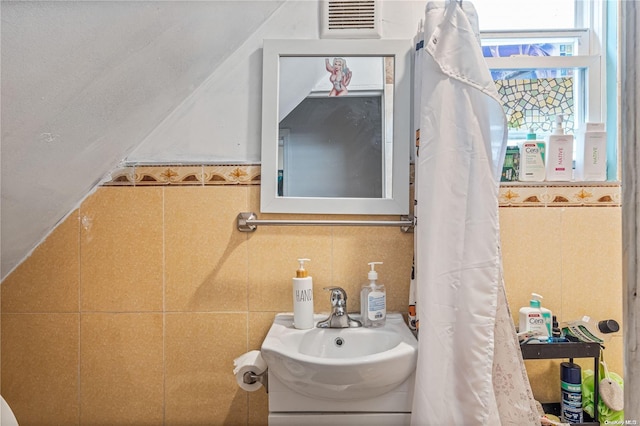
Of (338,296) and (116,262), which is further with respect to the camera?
(116,262)

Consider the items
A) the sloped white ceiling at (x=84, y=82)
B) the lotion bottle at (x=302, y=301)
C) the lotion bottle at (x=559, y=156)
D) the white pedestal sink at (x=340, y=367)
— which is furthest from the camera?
the lotion bottle at (x=559, y=156)

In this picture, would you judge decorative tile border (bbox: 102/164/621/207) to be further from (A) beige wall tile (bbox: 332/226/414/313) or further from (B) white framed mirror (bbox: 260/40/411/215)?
(A) beige wall tile (bbox: 332/226/414/313)

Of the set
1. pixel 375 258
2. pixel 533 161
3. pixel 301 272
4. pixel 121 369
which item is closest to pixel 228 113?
pixel 301 272

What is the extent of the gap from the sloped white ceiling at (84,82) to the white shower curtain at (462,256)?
642 millimetres

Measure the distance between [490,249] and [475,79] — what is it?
457mm

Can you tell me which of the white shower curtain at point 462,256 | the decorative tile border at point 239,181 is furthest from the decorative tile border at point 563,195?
the white shower curtain at point 462,256

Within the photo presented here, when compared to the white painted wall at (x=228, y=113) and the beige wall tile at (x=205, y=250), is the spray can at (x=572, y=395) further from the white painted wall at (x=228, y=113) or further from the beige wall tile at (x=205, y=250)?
the white painted wall at (x=228, y=113)

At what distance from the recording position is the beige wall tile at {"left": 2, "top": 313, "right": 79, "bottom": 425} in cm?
134

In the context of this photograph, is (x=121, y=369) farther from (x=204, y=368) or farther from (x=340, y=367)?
(x=340, y=367)

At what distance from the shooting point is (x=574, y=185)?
1.34 m

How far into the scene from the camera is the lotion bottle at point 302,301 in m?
1.22

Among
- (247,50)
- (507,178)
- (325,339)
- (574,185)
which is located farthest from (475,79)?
(325,339)

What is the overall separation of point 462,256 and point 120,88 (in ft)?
3.34

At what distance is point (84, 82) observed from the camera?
0.98 m
